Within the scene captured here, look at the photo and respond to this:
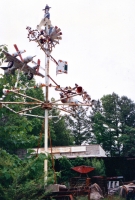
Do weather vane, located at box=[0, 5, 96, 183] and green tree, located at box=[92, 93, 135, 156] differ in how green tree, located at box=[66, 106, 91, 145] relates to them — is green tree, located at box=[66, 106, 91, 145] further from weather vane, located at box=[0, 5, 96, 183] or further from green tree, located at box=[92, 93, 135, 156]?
weather vane, located at box=[0, 5, 96, 183]

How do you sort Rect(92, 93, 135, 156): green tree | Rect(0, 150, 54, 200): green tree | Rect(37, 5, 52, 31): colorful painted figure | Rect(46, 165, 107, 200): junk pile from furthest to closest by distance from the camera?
Rect(92, 93, 135, 156): green tree < Rect(37, 5, 52, 31): colorful painted figure < Rect(46, 165, 107, 200): junk pile < Rect(0, 150, 54, 200): green tree

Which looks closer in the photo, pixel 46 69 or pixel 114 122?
pixel 46 69

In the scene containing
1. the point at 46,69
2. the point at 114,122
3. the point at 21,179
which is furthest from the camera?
the point at 114,122

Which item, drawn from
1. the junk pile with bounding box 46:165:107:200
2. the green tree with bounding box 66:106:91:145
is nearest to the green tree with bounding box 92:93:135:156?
the green tree with bounding box 66:106:91:145

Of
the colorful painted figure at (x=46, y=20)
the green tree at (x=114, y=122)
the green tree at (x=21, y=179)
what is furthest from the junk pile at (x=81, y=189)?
the green tree at (x=114, y=122)

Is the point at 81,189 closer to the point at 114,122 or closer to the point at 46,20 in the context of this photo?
the point at 46,20

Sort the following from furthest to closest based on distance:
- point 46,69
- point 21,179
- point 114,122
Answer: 1. point 114,122
2. point 46,69
3. point 21,179

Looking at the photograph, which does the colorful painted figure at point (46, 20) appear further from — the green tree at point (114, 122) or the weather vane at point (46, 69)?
the green tree at point (114, 122)

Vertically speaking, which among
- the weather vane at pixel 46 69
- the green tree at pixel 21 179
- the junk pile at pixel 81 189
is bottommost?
the junk pile at pixel 81 189

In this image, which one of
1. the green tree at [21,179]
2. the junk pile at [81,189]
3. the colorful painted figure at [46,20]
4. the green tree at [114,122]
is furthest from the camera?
the green tree at [114,122]

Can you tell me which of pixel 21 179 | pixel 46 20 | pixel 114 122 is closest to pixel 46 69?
pixel 46 20

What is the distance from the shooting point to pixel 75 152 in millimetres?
24094

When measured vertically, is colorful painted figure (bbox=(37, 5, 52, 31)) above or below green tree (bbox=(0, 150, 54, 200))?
above

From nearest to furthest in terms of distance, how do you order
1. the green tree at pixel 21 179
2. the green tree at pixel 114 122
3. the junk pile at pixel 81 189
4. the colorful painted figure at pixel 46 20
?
the green tree at pixel 21 179 < the junk pile at pixel 81 189 < the colorful painted figure at pixel 46 20 < the green tree at pixel 114 122
